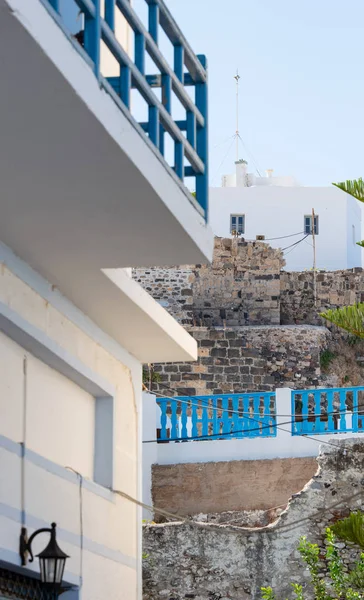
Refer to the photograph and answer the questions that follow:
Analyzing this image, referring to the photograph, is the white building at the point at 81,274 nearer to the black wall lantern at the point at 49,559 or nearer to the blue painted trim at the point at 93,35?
the blue painted trim at the point at 93,35

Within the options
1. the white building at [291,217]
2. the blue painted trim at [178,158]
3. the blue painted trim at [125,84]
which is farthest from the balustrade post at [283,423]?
the white building at [291,217]

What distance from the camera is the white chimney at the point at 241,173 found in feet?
112

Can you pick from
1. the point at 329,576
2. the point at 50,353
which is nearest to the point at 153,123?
the point at 50,353

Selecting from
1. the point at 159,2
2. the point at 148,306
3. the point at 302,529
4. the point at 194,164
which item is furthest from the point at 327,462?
the point at 159,2

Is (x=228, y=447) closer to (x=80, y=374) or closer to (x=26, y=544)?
(x=80, y=374)

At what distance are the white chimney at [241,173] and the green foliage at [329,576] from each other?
2317cm

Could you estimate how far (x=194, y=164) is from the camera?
6.39 metres

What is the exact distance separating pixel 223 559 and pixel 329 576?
1021mm

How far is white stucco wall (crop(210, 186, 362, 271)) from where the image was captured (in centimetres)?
3203

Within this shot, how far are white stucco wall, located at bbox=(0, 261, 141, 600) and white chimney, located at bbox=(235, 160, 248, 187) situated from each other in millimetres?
25712

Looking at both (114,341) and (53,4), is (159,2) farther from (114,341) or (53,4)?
(114,341)

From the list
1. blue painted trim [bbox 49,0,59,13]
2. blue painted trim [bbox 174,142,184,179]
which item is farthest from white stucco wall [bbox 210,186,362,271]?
blue painted trim [bbox 49,0,59,13]

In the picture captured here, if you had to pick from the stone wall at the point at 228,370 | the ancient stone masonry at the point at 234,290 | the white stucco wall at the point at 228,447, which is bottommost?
the white stucco wall at the point at 228,447

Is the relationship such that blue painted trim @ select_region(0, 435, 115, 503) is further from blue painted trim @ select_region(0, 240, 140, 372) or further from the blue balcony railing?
the blue balcony railing
